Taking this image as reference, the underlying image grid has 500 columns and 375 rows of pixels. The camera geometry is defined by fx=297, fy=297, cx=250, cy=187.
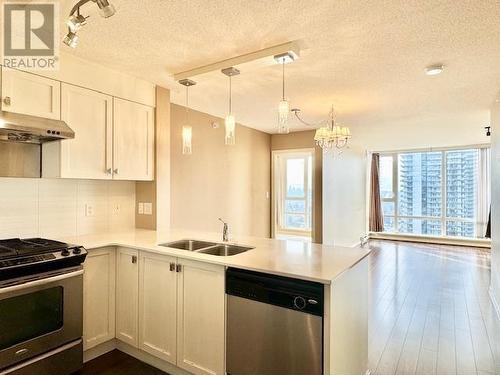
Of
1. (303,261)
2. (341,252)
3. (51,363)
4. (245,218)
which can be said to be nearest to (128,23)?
→ (303,261)

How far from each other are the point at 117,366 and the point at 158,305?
63 centimetres

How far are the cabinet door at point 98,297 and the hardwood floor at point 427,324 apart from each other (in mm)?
221

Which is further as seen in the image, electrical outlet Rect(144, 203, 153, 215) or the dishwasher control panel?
electrical outlet Rect(144, 203, 153, 215)

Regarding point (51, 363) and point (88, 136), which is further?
point (88, 136)

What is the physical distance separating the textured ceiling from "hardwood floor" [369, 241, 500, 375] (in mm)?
2454

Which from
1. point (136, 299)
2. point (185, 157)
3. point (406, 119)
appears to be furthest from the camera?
point (406, 119)

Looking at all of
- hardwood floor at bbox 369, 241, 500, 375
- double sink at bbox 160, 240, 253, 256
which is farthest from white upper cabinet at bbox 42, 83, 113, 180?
hardwood floor at bbox 369, 241, 500, 375

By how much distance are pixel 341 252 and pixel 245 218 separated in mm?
3186

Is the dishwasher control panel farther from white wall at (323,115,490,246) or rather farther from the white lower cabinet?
white wall at (323,115,490,246)

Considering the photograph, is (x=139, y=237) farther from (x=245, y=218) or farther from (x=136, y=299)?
(x=245, y=218)

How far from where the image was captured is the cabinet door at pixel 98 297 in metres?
2.30

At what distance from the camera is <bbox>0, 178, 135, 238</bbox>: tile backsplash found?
2344 mm

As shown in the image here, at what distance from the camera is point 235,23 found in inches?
76.8

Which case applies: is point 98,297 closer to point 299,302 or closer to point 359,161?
point 299,302
